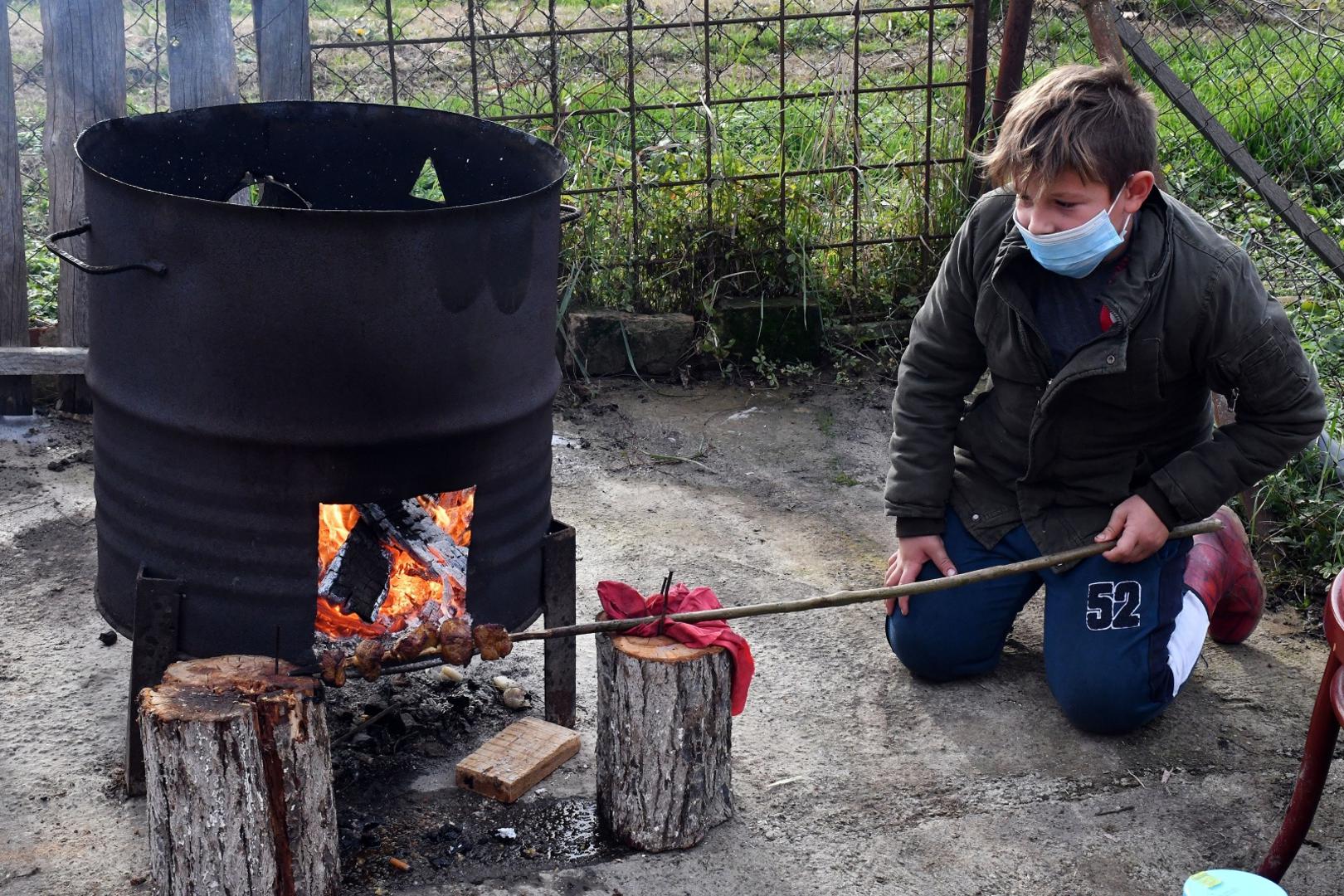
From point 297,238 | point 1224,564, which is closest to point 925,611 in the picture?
point 1224,564

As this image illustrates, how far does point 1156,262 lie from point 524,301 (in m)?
1.37

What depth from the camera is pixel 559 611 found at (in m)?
3.02

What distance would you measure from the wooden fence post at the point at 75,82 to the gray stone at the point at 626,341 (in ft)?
5.80

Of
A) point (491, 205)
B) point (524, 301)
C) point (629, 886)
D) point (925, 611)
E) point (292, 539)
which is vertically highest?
point (491, 205)

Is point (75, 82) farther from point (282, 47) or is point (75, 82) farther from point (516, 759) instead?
point (516, 759)

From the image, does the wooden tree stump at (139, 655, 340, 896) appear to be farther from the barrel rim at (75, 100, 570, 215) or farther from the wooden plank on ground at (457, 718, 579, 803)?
the barrel rim at (75, 100, 570, 215)

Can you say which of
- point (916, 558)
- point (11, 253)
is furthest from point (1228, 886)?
point (11, 253)

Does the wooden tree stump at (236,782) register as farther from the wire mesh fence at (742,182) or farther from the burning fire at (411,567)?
the wire mesh fence at (742,182)

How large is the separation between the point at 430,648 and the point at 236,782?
51cm

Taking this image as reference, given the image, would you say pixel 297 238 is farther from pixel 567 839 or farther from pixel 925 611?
pixel 925 611

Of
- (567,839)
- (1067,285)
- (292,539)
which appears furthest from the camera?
(1067,285)

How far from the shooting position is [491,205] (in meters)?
2.52

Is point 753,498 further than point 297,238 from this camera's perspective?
Yes

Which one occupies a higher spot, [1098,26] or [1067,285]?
[1098,26]
